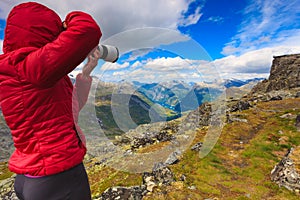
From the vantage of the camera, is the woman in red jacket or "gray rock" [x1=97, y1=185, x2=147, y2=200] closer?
the woman in red jacket

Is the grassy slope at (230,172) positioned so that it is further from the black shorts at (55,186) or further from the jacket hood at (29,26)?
the jacket hood at (29,26)

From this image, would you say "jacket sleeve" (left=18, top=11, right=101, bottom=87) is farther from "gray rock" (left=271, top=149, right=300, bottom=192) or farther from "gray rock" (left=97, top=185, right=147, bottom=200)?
"gray rock" (left=271, top=149, right=300, bottom=192)

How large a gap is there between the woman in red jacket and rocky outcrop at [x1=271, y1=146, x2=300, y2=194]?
12.9 metres

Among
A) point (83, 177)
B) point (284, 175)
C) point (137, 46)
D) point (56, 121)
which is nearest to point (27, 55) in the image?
point (56, 121)

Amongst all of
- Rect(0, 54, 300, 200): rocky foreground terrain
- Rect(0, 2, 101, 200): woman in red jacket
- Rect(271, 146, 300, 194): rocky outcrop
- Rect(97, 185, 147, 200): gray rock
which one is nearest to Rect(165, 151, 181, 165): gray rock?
Rect(0, 54, 300, 200): rocky foreground terrain

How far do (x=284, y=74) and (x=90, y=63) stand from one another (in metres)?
127

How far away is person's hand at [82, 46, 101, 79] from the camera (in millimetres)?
3309

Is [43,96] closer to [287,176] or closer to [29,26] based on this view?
[29,26]

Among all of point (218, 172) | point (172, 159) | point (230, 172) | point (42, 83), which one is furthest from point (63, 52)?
point (230, 172)

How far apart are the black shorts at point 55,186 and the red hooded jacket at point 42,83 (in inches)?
4.3

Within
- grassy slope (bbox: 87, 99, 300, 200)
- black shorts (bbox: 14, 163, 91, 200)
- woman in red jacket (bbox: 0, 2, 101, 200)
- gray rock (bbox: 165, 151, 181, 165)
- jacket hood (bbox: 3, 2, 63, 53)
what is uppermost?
jacket hood (bbox: 3, 2, 63, 53)

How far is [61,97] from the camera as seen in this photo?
264cm

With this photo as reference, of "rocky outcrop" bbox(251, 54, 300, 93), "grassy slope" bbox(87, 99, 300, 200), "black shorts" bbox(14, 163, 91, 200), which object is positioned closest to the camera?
"black shorts" bbox(14, 163, 91, 200)

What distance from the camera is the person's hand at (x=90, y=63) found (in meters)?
3.31
